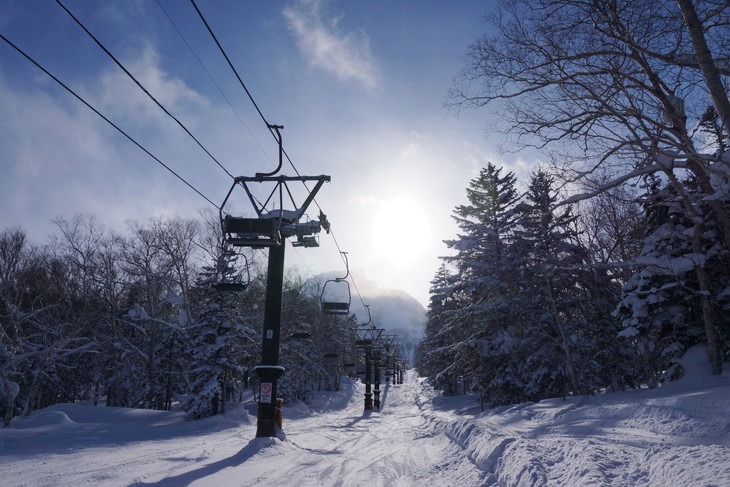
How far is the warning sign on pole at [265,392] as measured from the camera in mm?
11023

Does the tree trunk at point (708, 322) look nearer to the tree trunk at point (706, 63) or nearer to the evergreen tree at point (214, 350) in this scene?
the tree trunk at point (706, 63)

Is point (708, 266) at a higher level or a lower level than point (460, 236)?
lower

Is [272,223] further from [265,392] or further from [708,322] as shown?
[708,322]

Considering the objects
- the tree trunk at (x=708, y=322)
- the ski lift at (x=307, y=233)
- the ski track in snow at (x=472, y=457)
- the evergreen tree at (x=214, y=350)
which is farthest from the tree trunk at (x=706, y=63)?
the evergreen tree at (x=214, y=350)

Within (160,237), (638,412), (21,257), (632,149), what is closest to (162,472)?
(638,412)

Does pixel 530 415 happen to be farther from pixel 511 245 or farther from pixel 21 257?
pixel 21 257

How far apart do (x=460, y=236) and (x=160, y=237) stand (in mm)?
19641

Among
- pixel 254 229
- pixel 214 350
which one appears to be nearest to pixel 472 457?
pixel 254 229

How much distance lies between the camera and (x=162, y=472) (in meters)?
7.16

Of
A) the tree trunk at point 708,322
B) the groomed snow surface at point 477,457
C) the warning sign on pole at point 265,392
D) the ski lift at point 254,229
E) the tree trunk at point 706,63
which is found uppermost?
the tree trunk at point 706,63

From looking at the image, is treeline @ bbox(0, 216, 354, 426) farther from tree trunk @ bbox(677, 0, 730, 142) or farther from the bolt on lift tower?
tree trunk @ bbox(677, 0, 730, 142)

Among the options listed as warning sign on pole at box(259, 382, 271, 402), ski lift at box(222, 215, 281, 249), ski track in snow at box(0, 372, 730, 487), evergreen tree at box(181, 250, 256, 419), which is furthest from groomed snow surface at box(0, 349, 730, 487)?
evergreen tree at box(181, 250, 256, 419)

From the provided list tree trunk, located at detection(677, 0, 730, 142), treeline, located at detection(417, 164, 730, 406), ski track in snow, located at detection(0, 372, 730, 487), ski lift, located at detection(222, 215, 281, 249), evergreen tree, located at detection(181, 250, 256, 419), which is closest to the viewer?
ski track in snow, located at detection(0, 372, 730, 487)

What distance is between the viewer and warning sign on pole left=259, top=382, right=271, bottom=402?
11.0 meters
